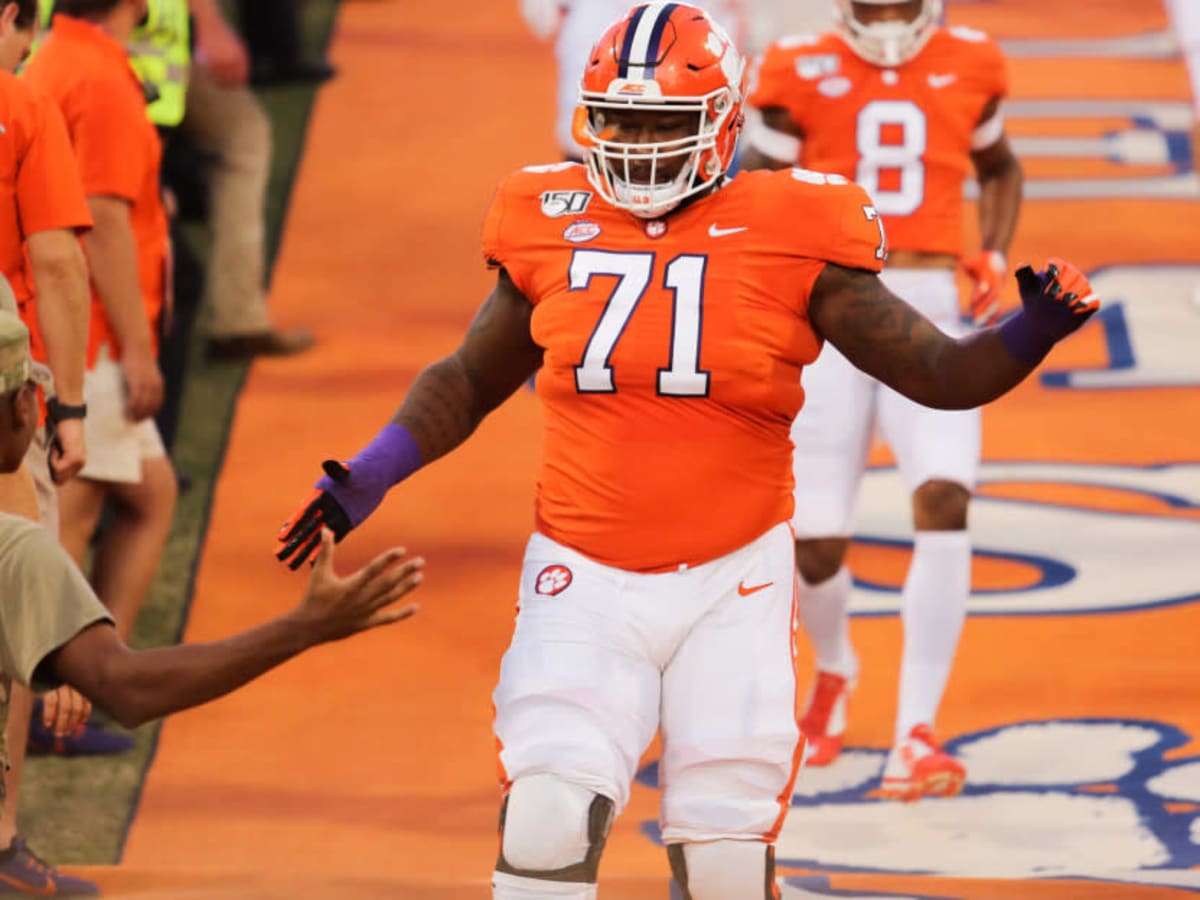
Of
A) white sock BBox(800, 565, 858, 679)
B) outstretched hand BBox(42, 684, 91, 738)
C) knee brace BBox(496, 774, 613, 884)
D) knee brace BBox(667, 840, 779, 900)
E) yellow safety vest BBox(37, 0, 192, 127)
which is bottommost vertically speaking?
white sock BBox(800, 565, 858, 679)

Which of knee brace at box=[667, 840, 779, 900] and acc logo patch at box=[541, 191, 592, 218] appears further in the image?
acc logo patch at box=[541, 191, 592, 218]

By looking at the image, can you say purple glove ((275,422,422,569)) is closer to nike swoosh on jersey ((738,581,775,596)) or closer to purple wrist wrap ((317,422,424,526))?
purple wrist wrap ((317,422,424,526))

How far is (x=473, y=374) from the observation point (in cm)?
412

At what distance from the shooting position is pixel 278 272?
8727mm

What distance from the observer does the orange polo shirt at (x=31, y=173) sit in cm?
454

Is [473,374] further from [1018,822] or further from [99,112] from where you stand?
[1018,822]

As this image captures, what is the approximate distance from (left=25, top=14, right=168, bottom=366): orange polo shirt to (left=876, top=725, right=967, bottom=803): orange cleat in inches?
84.1

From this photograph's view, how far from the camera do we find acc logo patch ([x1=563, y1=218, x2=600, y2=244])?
3945 mm

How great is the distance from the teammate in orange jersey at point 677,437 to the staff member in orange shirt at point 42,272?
97 centimetres

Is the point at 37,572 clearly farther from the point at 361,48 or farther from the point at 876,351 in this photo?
the point at 361,48

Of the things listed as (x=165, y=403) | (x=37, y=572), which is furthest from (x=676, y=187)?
(x=165, y=403)

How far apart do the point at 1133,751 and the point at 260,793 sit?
2.19 meters

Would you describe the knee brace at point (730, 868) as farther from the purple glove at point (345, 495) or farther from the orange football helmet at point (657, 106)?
the orange football helmet at point (657, 106)

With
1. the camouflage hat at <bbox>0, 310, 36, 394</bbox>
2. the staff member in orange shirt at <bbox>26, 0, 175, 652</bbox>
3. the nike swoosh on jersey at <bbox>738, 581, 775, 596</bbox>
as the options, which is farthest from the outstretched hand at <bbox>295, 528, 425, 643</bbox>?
the staff member in orange shirt at <bbox>26, 0, 175, 652</bbox>
